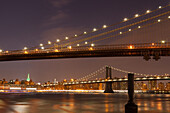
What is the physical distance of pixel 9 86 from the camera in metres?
119

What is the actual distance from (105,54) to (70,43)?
16436 millimetres

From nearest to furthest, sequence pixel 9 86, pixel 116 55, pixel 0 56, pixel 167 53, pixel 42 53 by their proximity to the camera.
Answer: pixel 167 53 → pixel 116 55 → pixel 42 53 → pixel 0 56 → pixel 9 86

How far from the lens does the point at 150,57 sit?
4309 centimetres

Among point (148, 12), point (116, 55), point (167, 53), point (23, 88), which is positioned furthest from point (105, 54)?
point (23, 88)

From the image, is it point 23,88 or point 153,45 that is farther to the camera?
point 23,88

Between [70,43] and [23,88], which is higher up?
[70,43]

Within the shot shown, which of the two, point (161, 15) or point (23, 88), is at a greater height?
point (161, 15)

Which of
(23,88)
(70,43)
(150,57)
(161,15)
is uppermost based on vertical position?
(161,15)

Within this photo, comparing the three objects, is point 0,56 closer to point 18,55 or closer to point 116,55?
point 18,55

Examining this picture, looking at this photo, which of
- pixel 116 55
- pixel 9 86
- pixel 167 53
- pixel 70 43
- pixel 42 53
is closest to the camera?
pixel 167 53

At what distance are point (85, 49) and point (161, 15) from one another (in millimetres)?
17712

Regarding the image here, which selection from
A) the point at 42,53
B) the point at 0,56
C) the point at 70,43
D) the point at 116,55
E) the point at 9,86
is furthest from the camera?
the point at 9,86

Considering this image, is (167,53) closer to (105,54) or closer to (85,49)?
(105,54)

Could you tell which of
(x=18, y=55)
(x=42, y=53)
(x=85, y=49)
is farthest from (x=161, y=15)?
(x=18, y=55)
